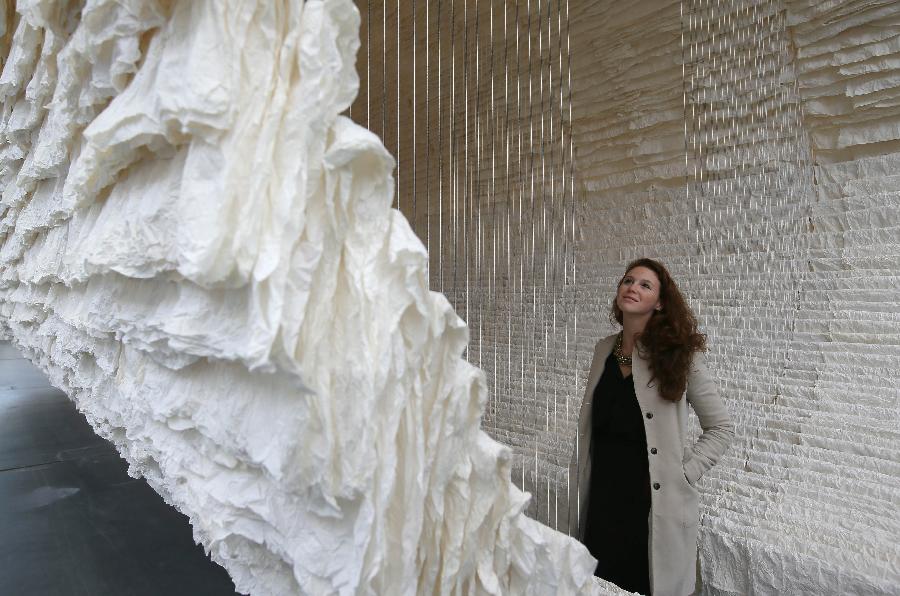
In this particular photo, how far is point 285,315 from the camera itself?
57 cm

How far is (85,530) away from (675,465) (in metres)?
1.76

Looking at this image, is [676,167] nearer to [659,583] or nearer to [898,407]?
[898,407]

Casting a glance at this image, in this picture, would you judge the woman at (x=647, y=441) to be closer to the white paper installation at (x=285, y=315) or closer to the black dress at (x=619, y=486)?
the black dress at (x=619, y=486)

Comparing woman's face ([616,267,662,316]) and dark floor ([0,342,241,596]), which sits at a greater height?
woman's face ([616,267,662,316])

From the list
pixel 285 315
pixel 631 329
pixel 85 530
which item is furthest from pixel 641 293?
pixel 85 530

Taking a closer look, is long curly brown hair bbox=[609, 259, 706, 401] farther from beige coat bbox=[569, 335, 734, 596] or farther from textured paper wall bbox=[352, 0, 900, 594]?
textured paper wall bbox=[352, 0, 900, 594]

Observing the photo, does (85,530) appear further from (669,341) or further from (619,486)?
(669,341)

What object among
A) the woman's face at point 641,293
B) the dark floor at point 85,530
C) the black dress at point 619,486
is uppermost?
the woman's face at point 641,293

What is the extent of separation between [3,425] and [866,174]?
13.3 ft

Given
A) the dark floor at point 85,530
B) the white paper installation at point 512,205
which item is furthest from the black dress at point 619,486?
the white paper installation at point 512,205

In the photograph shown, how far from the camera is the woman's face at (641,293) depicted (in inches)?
53.3

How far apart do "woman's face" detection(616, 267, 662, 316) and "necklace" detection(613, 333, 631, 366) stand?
0.32 ft

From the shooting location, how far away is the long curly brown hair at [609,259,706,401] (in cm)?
129

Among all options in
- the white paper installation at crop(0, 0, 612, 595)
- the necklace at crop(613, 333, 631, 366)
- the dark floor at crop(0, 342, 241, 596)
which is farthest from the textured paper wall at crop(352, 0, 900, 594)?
the dark floor at crop(0, 342, 241, 596)
